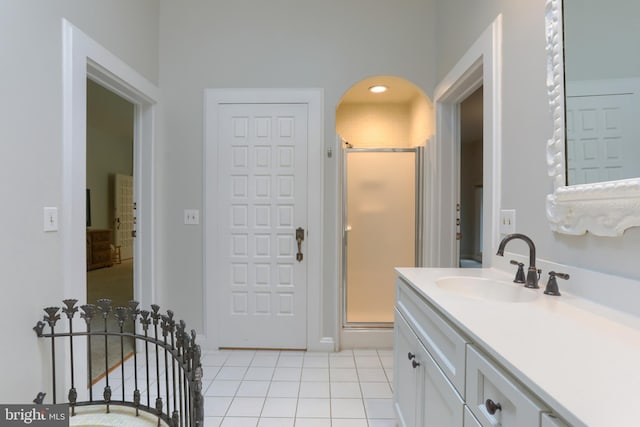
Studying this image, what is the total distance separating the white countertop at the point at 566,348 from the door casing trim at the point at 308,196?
61.4 inches

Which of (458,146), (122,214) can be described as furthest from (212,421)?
(122,214)

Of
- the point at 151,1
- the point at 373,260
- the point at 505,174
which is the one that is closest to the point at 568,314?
the point at 505,174

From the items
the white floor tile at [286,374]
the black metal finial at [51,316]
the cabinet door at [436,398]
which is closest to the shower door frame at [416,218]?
the white floor tile at [286,374]

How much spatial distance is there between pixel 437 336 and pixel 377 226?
6.20 feet

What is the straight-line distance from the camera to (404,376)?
58.7 inches

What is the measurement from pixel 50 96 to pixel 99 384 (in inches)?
70.9

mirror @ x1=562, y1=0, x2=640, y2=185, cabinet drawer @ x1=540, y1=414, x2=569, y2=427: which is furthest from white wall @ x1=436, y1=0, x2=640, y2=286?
cabinet drawer @ x1=540, y1=414, x2=569, y2=427

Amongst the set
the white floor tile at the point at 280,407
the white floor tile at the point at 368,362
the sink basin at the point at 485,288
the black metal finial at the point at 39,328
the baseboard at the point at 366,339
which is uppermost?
the sink basin at the point at 485,288

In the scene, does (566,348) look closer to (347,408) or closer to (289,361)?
(347,408)

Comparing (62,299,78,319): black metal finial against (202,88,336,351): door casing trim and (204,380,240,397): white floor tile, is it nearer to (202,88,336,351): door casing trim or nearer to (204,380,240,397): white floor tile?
(204,380,240,397): white floor tile

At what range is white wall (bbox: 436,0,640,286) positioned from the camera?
1.13m

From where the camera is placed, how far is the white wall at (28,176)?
138 cm

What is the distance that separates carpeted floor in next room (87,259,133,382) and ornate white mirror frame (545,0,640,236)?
2787 mm

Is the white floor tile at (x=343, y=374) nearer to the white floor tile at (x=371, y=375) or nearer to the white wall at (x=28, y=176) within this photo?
the white floor tile at (x=371, y=375)
